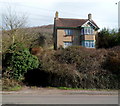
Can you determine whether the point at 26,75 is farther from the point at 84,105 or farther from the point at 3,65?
the point at 84,105

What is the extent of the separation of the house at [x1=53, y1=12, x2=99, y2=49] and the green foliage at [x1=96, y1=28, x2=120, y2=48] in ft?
4.42

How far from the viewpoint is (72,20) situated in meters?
37.7

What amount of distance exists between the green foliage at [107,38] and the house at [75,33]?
53.0 inches

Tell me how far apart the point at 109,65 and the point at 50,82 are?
6268mm

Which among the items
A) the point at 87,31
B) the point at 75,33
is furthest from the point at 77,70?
the point at 75,33

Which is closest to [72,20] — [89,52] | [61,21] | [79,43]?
[61,21]

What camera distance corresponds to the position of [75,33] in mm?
35844

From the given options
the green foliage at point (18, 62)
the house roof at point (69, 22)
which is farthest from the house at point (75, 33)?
the green foliage at point (18, 62)

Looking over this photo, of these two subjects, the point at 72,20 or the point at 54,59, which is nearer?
the point at 54,59

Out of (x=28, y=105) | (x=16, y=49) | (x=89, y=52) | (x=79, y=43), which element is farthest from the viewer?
(x=79, y=43)

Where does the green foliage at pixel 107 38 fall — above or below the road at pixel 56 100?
above

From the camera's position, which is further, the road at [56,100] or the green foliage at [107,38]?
the green foliage at [107,38]

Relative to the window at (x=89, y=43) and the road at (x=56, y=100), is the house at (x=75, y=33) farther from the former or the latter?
the road at (x=56, y=100)

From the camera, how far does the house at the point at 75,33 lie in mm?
34281
